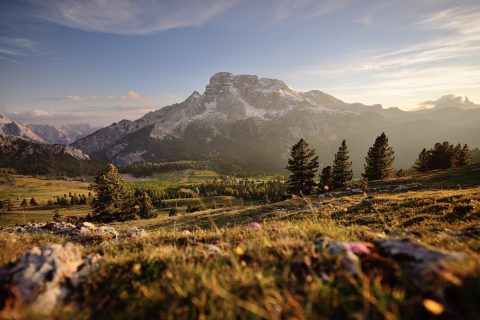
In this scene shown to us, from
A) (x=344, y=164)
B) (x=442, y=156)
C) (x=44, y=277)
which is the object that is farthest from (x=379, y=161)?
(x=44, y=277)

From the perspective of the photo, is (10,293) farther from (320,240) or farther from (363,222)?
(363,222)

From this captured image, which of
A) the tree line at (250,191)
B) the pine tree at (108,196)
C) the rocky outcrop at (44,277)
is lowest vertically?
the tree line at (250,191)

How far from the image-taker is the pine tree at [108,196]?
5206cm

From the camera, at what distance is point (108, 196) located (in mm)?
52844

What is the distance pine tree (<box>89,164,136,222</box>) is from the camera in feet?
171

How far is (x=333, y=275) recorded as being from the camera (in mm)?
3121

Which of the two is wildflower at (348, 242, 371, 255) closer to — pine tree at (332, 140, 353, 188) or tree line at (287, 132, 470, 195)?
tree line at (287, 132, 470, 195)

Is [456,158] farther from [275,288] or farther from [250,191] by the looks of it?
[250,191]

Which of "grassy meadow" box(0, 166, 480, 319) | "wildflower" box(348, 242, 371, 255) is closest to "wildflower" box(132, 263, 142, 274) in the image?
"grassy meadow" box(0, 166, 480, 319)

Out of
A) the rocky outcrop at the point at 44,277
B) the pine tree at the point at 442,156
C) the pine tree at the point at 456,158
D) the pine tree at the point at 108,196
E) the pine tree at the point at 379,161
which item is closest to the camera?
the rocky outcrop at the point at 44,277

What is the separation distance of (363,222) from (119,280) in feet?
44.4

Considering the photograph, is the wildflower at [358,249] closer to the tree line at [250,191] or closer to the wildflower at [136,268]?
the wildflower at [136,268]

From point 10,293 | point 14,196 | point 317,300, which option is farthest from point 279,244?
point 14,196

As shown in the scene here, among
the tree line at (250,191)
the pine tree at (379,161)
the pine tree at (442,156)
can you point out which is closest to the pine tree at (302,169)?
the pine tree at (379,161)
